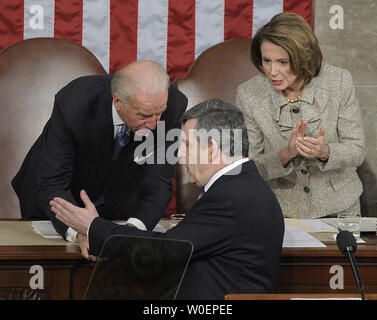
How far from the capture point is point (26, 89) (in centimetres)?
411

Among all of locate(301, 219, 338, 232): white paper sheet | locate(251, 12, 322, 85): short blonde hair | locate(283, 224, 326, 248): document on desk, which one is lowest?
locate(283, 224, 326, 248): document on desk

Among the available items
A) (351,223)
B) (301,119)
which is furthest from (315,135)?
(351,223)

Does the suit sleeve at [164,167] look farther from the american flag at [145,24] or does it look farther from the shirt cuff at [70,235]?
the american flag at [145,24]

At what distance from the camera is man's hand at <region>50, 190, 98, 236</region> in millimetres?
2504

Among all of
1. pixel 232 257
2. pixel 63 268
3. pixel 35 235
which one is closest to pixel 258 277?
pixel 232 257

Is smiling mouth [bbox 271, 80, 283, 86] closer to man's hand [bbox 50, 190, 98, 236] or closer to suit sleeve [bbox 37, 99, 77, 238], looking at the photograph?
suit sleeve [bbox 37, 99, 77, 238]

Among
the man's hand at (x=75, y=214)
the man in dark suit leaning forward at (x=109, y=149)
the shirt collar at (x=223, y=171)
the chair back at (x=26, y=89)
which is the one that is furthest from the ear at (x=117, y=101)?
the chair back at (x=26, y=89)

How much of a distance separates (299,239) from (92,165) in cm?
96

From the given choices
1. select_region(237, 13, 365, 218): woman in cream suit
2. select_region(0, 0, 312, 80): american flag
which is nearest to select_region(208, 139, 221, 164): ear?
select_region(237, 13, 365, 218): woman in cream suit

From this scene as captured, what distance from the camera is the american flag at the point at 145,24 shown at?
428cm

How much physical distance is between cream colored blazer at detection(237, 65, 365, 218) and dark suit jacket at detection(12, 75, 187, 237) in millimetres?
608

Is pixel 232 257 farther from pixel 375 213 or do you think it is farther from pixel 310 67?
pixel 375 213

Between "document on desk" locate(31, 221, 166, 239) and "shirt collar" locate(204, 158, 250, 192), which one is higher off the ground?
"shirt collar" locate(204, 158, 250, 192)

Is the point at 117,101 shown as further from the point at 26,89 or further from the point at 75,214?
the point at 26,89
